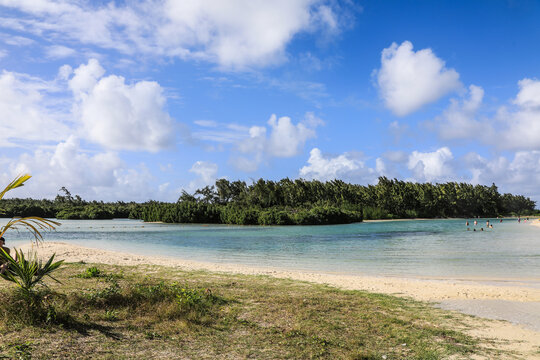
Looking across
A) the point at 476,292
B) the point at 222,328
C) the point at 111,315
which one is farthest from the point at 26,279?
the point at 476,292

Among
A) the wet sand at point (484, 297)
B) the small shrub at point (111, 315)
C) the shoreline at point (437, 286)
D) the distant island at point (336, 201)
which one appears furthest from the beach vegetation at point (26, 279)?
the distant island at point (336, 201)

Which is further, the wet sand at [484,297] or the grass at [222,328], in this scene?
the wet sand at [484,297]

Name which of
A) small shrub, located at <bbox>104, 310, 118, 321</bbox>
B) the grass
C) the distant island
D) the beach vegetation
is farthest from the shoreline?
the distant island

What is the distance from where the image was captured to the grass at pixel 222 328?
22.0ft

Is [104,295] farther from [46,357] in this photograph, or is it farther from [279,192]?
[279,192]

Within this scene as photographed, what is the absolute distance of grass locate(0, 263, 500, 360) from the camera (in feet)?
22.0

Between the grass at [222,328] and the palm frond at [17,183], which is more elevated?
the palm frond at [17,183]

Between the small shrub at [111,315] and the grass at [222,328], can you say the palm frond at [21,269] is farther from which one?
the small shrub at [111,315]

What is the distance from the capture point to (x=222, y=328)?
26.7 feet

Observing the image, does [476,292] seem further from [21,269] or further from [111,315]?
[21,269]

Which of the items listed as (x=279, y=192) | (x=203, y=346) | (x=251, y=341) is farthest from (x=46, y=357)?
(x=279, y=192)

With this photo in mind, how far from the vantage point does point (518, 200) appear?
14975 cm

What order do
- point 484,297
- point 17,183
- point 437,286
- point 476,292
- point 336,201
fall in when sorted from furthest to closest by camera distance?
point 336,201 < point 437,286 < point 476,292 < point 484,297 < point 17,183

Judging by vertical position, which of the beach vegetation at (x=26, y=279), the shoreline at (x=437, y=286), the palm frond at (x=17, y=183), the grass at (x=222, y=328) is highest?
the palm frond at (x=17, y=183)
